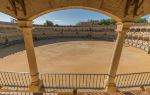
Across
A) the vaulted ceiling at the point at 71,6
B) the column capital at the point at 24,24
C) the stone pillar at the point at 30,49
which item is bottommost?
the stone pillar at the point at 30,49

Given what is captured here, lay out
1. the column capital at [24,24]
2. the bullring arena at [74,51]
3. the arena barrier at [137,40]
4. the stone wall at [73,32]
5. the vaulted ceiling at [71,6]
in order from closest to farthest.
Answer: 1. the vaulted ceiling at [71,6]
2. the column capital at [24,24]
3. the bullring arena at [74,51]
4. the arena barrier at [137,40]
5. the stone wall at [73,32]

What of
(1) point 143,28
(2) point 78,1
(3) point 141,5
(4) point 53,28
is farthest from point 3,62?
(1) point 143,28

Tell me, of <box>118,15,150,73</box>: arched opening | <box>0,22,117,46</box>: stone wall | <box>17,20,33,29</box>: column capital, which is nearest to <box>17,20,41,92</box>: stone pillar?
<box>17,20,33,29</box>: column capital

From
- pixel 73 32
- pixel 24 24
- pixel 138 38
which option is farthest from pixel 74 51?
pixel 73 32

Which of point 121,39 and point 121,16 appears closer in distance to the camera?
point 121,16

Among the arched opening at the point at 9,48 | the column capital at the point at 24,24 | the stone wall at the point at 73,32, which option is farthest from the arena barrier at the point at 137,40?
the column capital at the point at 24,24

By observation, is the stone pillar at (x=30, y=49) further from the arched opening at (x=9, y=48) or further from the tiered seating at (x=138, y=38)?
the tiered seating at (x=138, y=38)

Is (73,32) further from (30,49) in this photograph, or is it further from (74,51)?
(30,49)

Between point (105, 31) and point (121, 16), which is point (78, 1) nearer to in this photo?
point (121, 16)

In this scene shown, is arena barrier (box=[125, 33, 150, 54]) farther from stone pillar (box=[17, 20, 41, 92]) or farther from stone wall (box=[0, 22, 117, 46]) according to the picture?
stone pillar (box=[17, 20, 41, 92])

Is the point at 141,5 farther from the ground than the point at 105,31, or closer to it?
farther from the ground

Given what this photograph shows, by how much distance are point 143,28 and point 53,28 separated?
2136 cm

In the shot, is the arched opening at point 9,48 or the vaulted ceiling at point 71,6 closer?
the vaulted ceiling at point 71,6

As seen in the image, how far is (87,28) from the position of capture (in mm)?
45500
